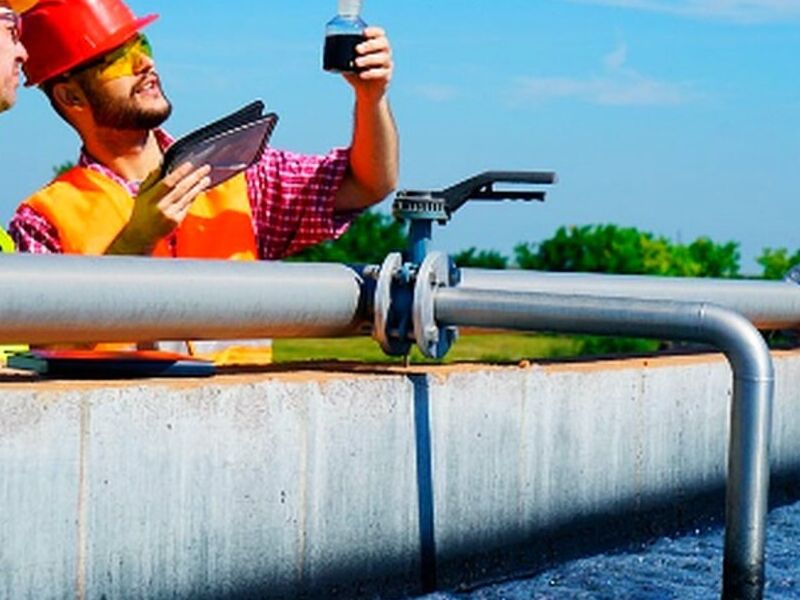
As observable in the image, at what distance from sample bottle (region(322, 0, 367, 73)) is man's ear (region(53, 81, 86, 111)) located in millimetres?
705

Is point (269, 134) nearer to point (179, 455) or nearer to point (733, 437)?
point (179, 455)

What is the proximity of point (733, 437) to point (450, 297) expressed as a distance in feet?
2.80

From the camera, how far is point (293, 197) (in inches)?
196

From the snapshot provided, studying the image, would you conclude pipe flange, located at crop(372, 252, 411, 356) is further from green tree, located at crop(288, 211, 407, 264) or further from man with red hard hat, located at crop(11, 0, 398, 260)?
green tree, located at crop(288, 211, 407, 264)

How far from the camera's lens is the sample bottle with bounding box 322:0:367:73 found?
14.3ft

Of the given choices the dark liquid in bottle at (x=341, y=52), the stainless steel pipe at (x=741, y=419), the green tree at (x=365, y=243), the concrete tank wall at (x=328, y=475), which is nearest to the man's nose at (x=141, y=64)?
the dark liquid in bottle at (x=341, y=52)

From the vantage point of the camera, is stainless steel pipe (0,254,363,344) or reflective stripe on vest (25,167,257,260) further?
reflective stripe on vest (25,167,257,260)

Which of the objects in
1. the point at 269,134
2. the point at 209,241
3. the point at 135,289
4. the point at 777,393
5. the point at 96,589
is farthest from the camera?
the point at 777,393

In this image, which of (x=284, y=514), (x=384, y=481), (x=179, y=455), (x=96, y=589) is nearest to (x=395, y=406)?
(x=384, y=481)

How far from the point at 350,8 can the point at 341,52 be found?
4.2 inches

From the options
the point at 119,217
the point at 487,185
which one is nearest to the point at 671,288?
the point at 487,185

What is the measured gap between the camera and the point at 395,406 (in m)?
3.93

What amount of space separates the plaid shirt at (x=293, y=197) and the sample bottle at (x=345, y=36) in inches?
22.2

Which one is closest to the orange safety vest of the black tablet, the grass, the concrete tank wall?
the black tablet
